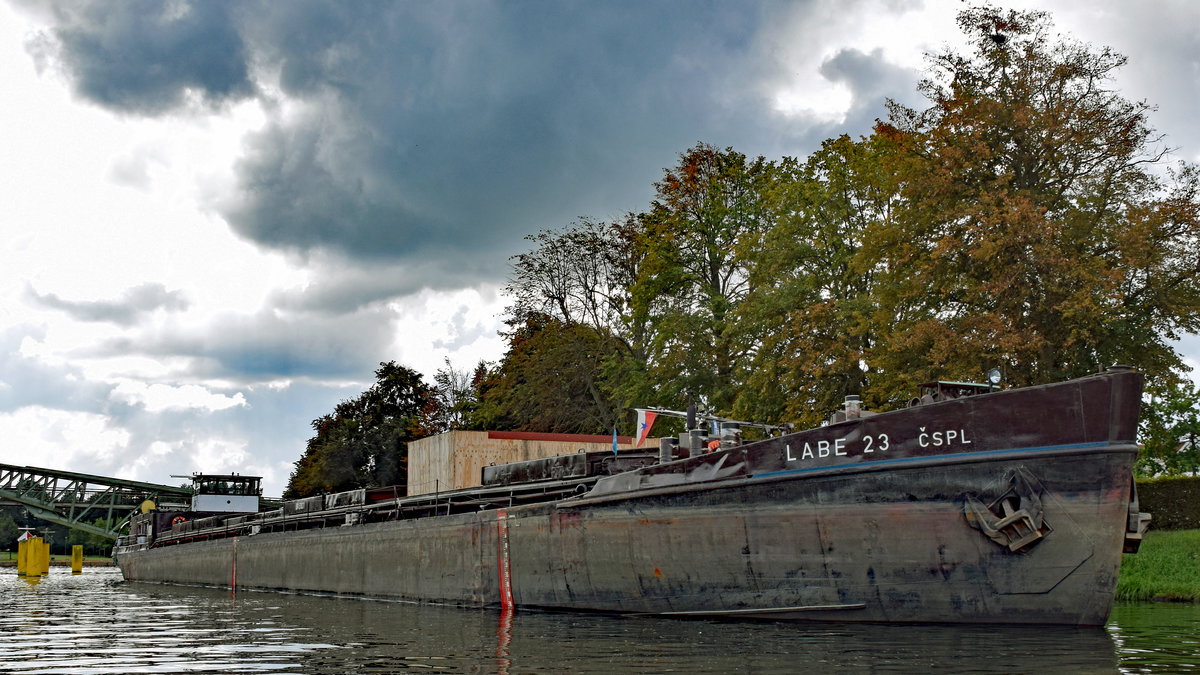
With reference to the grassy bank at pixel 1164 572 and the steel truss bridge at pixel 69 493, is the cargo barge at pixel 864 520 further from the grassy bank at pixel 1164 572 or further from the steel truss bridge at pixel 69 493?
the steel truss bridge at pixel 69 493

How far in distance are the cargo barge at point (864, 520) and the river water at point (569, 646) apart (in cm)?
43

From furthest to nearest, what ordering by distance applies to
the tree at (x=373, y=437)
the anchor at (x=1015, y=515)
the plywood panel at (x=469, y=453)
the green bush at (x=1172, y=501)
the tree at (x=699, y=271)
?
the tree at (x=373, y=437)
the tree at (x=699, y=271)
the green bush at (x=1172, y=501)
the plywood panel at (x=469, y=453)
the anchor at (x=1015, y=515)

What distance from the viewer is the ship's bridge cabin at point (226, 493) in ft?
142

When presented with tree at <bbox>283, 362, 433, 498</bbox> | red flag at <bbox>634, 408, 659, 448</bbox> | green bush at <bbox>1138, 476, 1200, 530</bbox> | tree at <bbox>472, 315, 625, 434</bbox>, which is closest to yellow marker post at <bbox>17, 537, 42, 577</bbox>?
tree at <bbox>283, 362, 433, 498</bbox>

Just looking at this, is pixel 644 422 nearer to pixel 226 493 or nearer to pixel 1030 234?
pixel 1030 234

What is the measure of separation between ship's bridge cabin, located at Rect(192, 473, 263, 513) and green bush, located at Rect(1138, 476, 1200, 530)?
110 feet

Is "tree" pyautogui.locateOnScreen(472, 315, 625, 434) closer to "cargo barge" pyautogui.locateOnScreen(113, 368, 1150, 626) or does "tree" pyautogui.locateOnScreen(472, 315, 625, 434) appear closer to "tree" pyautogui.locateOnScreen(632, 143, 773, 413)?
"tree" pyautogui.locateOnScreen(632, 143, 773, 413)

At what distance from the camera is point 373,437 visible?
6103 cm

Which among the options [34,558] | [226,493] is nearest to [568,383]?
[226,493]

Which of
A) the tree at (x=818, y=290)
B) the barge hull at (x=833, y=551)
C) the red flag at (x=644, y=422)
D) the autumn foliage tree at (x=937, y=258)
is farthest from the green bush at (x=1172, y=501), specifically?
the barge hull at (x=833, y=551)

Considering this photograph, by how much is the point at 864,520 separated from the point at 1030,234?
12.7 meters

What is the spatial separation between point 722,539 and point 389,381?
55775 mm

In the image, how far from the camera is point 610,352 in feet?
136

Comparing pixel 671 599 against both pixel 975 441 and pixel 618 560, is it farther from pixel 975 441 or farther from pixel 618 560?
pixel 975 441
